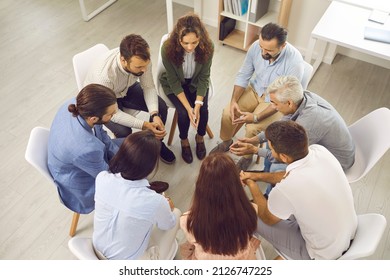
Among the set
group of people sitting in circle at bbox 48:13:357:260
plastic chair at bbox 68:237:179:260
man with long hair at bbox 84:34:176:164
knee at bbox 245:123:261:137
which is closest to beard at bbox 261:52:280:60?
group of people sitting in circle at bbox 48:13:357:260

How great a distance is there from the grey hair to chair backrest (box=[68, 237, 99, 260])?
4.07 ft

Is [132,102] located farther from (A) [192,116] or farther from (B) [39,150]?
(B) [39,150]

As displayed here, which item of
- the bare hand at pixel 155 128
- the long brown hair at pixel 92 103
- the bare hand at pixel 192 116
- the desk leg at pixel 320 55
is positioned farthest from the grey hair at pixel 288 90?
the desk leg at pixel 320 55

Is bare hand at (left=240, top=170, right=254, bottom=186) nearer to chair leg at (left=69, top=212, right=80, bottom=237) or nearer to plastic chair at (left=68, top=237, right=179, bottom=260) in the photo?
plastic chair at (left=68, top=237, right=179, bottom=260)

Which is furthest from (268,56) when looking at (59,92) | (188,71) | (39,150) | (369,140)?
(59,92)

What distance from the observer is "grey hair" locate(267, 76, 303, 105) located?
1.82 metres

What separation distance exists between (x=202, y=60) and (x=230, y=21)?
1.52m

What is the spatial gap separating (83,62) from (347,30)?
1964 mm

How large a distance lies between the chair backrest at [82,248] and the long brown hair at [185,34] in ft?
4.20

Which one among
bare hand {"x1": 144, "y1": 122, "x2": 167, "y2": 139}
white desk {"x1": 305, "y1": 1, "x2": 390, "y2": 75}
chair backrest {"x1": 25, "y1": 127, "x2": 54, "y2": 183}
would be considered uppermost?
white desk {"x1": 305, "y1": 1, "x2": 390, "y2": 75}

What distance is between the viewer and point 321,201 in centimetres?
142

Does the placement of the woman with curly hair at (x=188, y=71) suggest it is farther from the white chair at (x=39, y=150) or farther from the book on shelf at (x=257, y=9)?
the book on shelf at (x=257, y=9)

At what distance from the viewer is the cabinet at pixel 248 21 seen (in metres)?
3.10

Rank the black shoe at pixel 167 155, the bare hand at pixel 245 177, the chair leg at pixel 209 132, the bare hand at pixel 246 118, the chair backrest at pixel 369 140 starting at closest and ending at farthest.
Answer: the chair backrest at pixel 369 140
the bare hand at pixel 245 177
the bare hand at pixel 246 118
the black shoe at pixel 167 155
the chair leg at pixel 209 132
